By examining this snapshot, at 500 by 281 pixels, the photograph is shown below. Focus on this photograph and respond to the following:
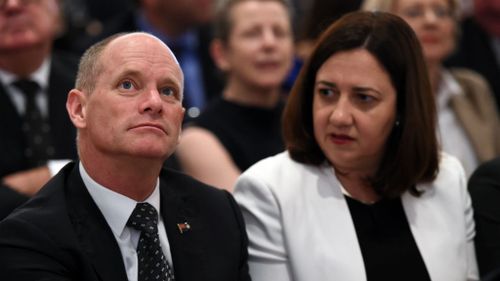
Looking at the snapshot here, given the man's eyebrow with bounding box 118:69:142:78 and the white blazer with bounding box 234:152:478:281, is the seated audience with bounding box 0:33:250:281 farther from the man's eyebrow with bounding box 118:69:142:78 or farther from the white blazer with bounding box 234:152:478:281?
the white blazer with bounding box 234:152:478:281

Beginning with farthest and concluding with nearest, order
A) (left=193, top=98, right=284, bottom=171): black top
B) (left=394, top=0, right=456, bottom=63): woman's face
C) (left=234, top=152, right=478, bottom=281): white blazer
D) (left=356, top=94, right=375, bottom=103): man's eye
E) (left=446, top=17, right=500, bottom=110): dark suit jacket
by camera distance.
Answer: (left=446, top=17, right=500, bottom=110): dark suit jacket, (left=394, top=0, right=456, bottom=63): woman's face, (left=193, top=98, right=284, bottom=171): black top, (left=356, top=94, right=375, bottom=103): man's eye, (left=234, top=152, right=478, bottom=281): white blazer

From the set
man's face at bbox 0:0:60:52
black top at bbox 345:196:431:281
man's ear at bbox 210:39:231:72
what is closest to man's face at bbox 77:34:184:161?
black top at bbox 345:196:431:281

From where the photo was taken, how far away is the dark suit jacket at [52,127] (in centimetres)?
342

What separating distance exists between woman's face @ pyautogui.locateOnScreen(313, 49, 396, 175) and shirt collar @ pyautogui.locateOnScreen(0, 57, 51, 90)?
133cm

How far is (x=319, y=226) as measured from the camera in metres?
2.66

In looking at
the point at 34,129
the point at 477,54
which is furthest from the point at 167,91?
the point at 477,54

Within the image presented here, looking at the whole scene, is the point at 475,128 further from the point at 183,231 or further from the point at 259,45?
the point at 183,231

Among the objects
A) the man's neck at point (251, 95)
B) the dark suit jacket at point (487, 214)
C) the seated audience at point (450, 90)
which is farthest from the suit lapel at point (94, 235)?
the seated audience at point (450, 90)

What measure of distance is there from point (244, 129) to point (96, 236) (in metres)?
1.64

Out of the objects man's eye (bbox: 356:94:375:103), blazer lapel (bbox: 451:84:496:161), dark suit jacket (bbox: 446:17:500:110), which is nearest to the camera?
man's eye (bbox: 356:94:375:103)

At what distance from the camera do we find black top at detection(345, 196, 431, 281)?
265cm

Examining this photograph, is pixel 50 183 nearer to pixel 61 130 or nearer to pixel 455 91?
pixel 61 130

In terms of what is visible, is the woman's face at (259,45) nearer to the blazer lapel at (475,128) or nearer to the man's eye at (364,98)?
the blazer lapel at (475,128)

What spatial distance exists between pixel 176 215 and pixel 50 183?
1.10 feet
